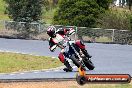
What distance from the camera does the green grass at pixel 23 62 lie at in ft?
54.6

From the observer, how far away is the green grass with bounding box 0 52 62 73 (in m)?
16.7

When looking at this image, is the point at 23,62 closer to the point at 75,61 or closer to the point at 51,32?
the point at 51,32

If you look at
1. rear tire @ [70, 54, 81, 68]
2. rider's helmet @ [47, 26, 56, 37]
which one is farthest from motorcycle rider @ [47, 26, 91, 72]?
rear tire @ [70, 54, 81, 68]

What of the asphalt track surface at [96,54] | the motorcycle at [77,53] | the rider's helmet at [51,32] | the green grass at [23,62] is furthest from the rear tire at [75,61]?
the green grass at [23,62]

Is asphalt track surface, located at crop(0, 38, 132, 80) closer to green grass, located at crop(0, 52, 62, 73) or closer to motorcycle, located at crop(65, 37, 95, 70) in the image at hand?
green grass, located at crop(0, 52, 62, 73)

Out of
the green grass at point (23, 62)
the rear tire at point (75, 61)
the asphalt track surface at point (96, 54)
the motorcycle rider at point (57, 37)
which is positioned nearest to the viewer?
the rear tire at point (75, 61)

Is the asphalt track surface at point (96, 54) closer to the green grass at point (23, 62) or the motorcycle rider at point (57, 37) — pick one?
the green grass at point (23, 62)

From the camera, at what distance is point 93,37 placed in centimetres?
3044

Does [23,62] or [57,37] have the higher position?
[57,37]

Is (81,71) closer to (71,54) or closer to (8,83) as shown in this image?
(71,54)

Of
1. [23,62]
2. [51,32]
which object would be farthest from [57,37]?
[23,62]

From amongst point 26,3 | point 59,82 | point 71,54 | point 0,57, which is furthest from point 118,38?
point 71,54

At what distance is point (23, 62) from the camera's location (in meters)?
18.4

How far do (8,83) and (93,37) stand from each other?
19.2 m
